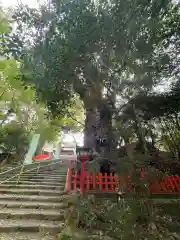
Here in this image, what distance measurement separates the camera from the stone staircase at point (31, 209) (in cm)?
412

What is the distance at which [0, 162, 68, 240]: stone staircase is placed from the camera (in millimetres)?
4117

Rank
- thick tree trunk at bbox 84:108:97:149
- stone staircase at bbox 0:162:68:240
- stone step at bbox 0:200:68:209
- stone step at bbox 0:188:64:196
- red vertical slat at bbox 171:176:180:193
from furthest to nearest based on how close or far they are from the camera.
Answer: thick tree trunk at bbox 84:108:97:149 → red vertical slat at bbox 171:176:180:193 → stone step at bbox 0:188:64:196 → stone step at bbox 0:200:68:209 → stone staircase at bbox 0:162:68:240

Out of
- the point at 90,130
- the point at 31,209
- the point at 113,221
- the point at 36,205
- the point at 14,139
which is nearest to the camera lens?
the point at 113,221

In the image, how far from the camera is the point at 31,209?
5125mm

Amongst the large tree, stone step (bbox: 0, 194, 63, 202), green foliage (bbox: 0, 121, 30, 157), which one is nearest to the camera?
the large tree

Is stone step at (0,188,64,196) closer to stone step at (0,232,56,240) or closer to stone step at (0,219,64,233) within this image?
stone step at (0,219,64,233)

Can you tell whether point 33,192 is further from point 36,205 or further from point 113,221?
point 113,221

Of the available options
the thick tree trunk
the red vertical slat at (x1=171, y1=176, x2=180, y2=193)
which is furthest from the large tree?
the red vertical slat at (x1=171, y1=176, x2=180, y2=193)

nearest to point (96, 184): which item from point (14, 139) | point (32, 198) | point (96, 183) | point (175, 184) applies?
point (96, 183)

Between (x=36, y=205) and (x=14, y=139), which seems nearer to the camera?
(x=36, y=205)

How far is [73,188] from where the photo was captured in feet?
20.6

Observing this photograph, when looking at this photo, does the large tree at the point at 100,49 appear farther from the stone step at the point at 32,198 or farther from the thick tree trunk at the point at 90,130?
the stone step at the point at 32,198

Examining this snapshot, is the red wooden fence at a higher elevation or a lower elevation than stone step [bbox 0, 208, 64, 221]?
higher

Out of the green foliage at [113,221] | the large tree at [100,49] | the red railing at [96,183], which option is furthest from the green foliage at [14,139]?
the green foliage at [113,221]
